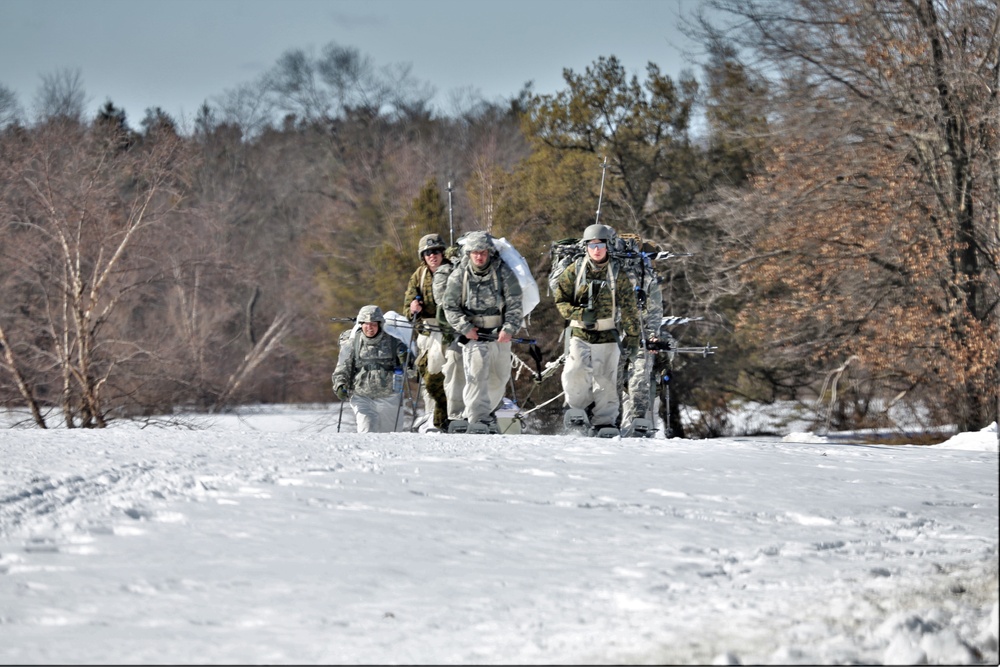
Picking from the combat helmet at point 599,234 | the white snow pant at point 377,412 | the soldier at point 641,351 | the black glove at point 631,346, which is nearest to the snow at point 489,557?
the black glove at point 631,346

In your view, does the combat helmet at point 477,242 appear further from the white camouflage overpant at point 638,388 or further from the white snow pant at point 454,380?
the white camouflage overpant at point 638,388

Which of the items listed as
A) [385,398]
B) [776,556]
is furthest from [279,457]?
[385,398]

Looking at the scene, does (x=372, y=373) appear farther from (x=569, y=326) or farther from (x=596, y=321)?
Result: (x=596, y=321)

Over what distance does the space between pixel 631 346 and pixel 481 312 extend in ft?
5.22

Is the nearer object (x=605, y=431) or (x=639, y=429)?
(x=605, y=431)

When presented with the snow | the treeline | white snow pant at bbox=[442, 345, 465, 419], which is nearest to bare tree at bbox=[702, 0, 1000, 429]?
the treeline

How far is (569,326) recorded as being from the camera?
12.2 meters

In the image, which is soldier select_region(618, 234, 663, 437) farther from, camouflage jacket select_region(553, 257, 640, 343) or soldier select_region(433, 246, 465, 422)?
soldier select_region(433, 246, 465, 422)

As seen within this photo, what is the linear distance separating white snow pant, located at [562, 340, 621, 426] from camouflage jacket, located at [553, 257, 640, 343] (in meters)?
0.10

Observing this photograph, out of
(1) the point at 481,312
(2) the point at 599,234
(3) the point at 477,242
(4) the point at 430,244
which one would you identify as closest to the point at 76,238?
(4) the point at 430,244

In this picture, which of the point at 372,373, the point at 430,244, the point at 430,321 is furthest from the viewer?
the point at 372,373

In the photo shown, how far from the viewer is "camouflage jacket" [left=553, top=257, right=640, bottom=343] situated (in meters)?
11.9

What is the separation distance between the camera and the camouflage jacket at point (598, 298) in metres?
11.9

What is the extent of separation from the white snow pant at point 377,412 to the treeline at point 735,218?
4.06 metres
